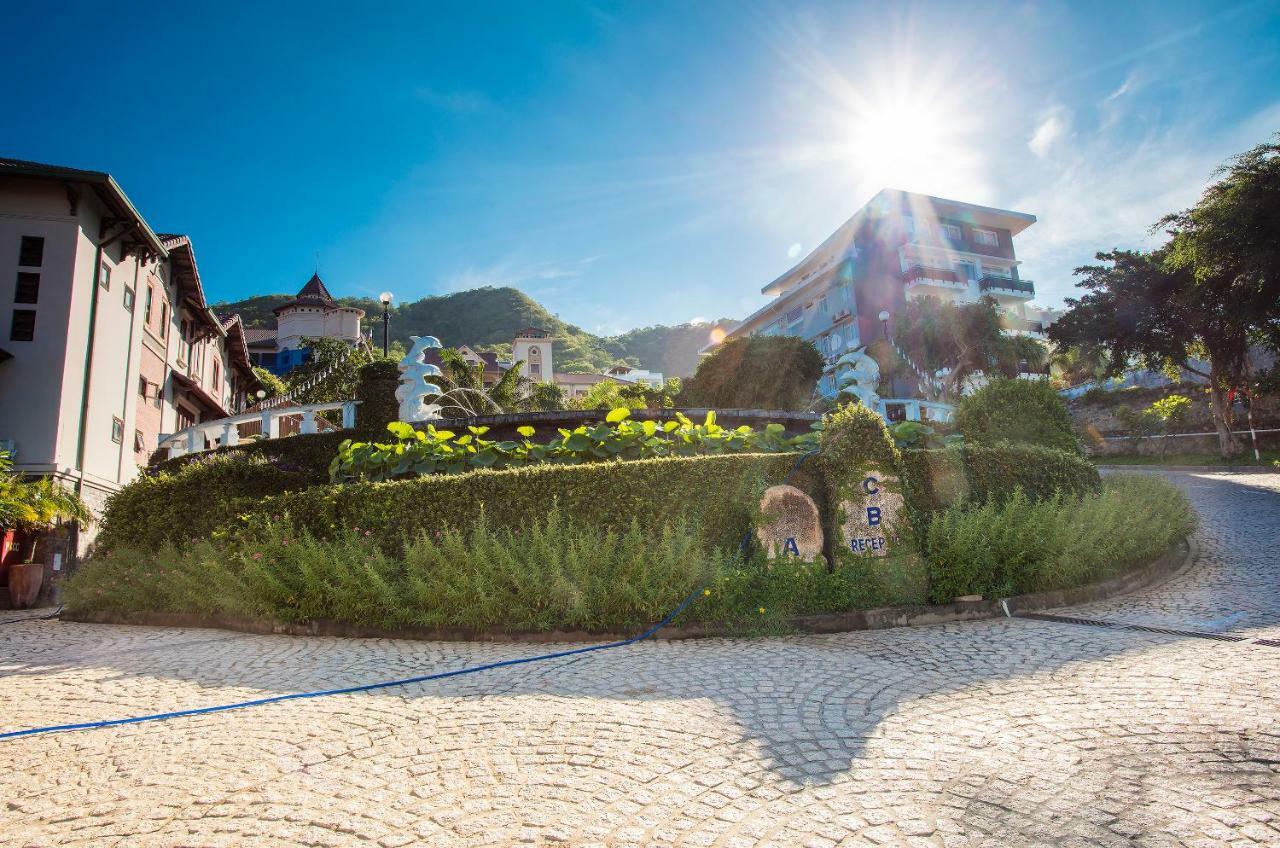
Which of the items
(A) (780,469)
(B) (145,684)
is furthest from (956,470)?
(B) (145,684)

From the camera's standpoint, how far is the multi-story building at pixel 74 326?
16.0 meters

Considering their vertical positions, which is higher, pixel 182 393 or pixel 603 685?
pixel 182 393

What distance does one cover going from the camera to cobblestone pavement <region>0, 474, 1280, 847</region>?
9.41 ft

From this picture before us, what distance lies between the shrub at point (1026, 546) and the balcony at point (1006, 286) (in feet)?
146

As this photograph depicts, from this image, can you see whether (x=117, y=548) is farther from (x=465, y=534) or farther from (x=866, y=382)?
(x=866, y=382)

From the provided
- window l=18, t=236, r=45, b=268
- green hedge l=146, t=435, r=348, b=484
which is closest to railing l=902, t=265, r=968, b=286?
green hedge l=146, t=435, r=348, b=484

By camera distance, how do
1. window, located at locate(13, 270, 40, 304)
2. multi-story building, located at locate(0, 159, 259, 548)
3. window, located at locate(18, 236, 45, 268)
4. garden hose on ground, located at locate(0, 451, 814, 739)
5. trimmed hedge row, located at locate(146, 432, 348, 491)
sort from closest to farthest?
1. garden hose on ground, located at locate(0, 451, 814, 739)
2. trimmed hedge row, located at locate(146, 432, 348, 491)
3. multi-story building, located at locate(0, 159, 259, 548)
4. window, located at locate(13, 270, 40, 304)
5. window, located at locate(18, 236, 45, 268)

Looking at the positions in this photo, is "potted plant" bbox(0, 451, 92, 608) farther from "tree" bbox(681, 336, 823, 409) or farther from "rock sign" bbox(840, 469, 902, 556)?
"tree" bbox(681, 336, 823, 409)

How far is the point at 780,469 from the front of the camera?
311 inches

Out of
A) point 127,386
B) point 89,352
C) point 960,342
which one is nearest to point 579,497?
point 89,352

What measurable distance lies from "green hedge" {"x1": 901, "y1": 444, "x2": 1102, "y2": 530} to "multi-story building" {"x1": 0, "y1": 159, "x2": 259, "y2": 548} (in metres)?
17.6

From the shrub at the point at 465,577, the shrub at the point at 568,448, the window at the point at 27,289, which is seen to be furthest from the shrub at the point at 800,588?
the window at the point at 27,289

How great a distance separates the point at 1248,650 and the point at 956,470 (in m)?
3.41

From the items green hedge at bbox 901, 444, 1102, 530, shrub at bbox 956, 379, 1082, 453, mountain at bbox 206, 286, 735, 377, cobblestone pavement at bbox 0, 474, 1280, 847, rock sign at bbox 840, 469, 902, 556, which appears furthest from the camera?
mountain at bbox 206, 286, 735, 377
